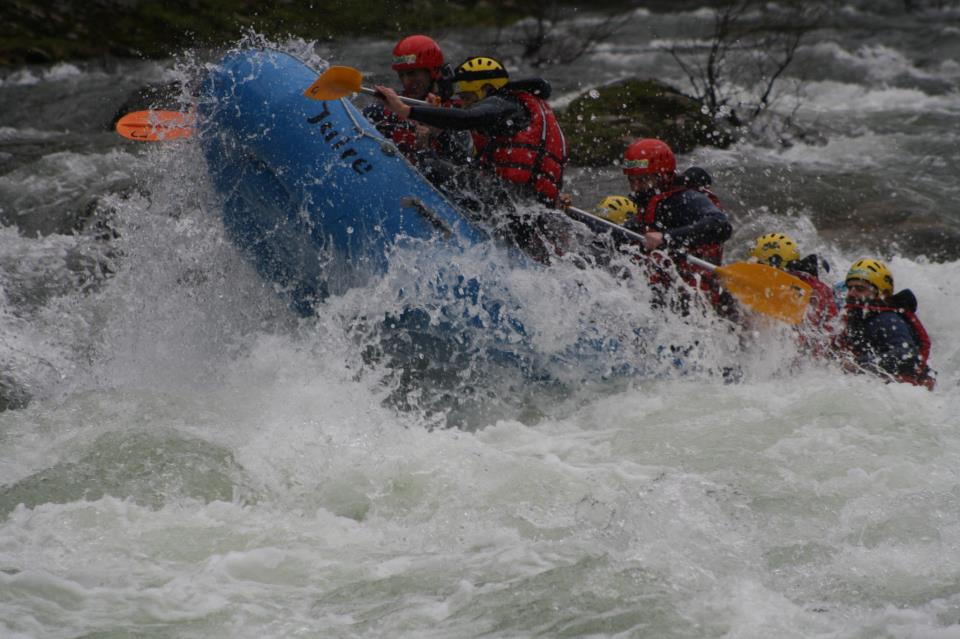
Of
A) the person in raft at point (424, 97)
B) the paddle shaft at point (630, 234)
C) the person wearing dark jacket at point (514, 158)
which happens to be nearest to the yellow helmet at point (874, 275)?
the paddle shaft at point (630, 234)

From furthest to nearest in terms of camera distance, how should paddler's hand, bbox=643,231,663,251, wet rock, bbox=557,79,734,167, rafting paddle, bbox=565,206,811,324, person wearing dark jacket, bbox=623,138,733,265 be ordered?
wet rock, bbox=557,79,734,167
person wearing dark jacket, bbox=623,138,733,265
paddler's hand, bbox=643,231,663,251
rafting paddle, bbox=565,206,811,324

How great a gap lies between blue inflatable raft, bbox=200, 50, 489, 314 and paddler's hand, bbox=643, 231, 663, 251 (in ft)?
3.25

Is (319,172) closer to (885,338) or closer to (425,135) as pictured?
(425,135)

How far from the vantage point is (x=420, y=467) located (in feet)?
15.9

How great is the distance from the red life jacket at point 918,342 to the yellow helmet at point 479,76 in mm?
2609

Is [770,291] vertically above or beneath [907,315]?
above

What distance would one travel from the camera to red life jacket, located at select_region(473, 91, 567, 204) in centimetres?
582

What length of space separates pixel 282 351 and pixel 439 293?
0.97 m

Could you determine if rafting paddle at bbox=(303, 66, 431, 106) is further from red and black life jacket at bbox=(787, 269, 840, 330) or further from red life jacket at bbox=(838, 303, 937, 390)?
red life jacket at bbox=(838, 303, 937, 390)

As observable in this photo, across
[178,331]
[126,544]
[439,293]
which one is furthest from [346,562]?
[178,331]

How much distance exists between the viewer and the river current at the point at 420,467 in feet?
12.4

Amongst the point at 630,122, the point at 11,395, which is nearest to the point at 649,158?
the point at 11,395

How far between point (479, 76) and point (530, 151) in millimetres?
492

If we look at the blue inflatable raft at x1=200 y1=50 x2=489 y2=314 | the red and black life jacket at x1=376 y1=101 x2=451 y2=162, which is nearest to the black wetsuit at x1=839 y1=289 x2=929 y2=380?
the blue inflatable raft at x1=200 y1=50 x2=489 y2=314
